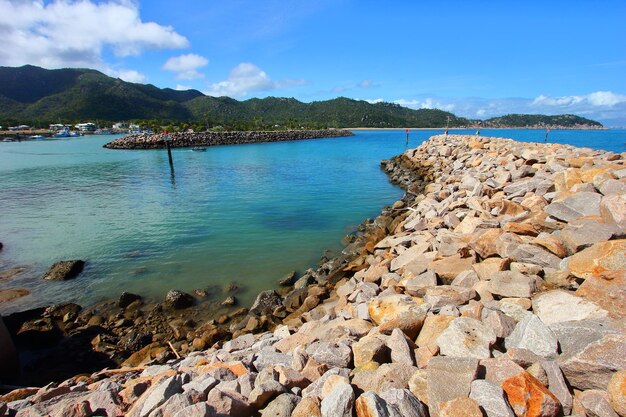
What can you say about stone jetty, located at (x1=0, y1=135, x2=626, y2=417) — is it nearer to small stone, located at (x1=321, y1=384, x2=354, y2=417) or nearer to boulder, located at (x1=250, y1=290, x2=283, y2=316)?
small stone, located at (x1=321, y1=384, x2=354, y2=417)

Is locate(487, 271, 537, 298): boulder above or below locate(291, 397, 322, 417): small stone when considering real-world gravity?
above

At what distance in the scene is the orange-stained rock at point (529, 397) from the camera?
2.53 meters

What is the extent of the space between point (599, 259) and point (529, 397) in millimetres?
2559

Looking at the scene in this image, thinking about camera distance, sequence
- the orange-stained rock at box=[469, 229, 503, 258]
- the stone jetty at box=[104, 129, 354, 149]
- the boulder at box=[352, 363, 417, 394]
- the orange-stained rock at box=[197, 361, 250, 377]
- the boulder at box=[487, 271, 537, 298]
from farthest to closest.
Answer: the stone jetty at box=[104, 129, 354, 149], the orange-stained rock at box=[469, 229, 503, 258], the boulder at box=[487, 271, 537, 298], the orange-stained rock at box=[197, 361, 250, 377], the boulder at box=[352, 363, 417, 394]

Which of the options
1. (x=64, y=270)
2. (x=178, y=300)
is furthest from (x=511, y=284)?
(x=64, y=270)

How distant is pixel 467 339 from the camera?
11.2 ft

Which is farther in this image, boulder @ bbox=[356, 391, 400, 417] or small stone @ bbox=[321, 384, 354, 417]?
small stone @ bbox=[321, 384, 354, 417]

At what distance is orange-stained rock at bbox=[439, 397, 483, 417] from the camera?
2.50 m

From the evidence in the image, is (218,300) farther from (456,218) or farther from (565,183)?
(565,183)

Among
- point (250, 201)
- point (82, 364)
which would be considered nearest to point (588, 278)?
point (82, 364)

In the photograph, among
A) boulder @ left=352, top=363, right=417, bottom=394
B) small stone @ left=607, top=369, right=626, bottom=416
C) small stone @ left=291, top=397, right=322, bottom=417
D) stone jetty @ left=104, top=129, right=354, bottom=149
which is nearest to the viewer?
small stone @ left=607, top=369, right=626, bottom=416

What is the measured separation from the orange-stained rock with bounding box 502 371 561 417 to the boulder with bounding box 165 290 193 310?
7.58 meters

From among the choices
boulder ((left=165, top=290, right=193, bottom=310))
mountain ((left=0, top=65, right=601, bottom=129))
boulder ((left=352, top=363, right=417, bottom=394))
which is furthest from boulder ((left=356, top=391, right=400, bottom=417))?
mountain ((left=0, top=65, right=601, bottom=129))

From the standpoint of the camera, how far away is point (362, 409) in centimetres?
266
